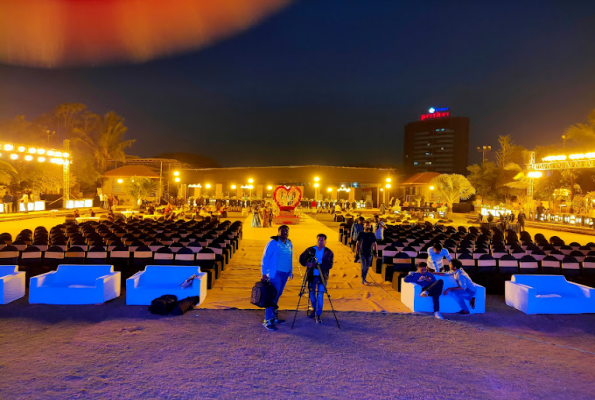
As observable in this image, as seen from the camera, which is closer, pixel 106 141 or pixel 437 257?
pixel 437 257

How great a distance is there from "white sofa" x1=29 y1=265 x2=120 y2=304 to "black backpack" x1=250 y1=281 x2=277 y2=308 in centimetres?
283

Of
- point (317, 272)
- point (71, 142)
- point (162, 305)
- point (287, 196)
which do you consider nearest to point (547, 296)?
point (317, 272)

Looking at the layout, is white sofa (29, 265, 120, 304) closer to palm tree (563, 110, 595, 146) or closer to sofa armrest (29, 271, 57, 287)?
sofa armrest (29, 271, 57, 287)

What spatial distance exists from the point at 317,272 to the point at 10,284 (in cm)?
498

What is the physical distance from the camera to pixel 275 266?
5.50m

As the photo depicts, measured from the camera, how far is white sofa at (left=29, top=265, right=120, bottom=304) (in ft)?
21.0

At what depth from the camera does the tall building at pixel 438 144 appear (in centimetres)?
11131

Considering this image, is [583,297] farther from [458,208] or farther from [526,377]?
[458,208]

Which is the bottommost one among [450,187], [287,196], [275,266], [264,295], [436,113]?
[264,295]

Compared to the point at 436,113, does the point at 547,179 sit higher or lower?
lower

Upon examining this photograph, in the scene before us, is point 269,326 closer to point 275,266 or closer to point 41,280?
point 275,266

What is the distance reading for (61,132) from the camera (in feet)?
141

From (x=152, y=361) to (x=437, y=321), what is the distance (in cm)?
406

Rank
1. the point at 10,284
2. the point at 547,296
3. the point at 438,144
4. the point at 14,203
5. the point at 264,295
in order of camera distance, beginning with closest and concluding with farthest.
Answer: the point at 264,295 < the point at 10,284 < the point at 547,296 < the point at 14,203 < the point at 438,144
